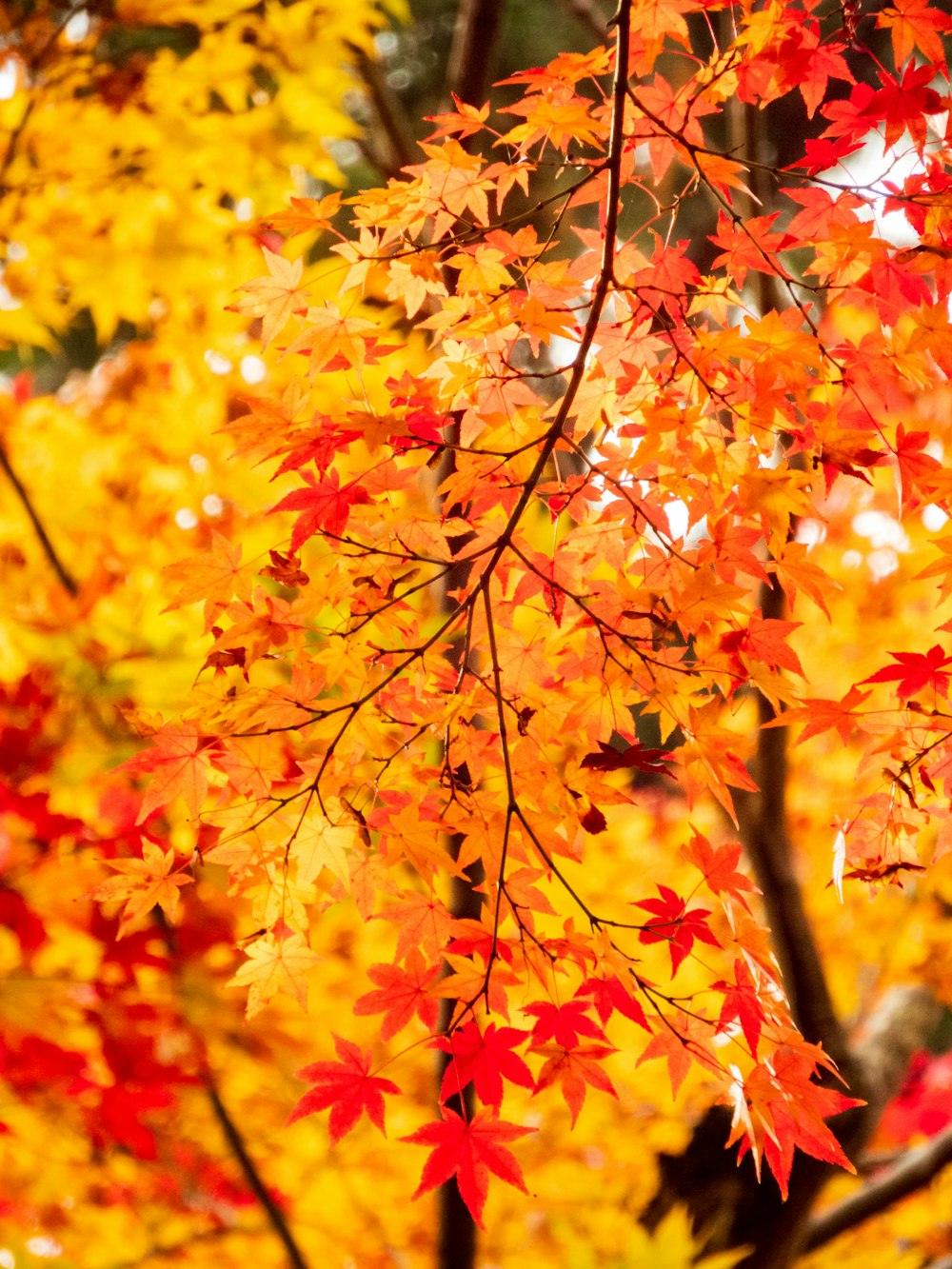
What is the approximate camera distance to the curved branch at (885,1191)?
229 cm

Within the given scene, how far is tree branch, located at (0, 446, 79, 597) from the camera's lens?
2.07 meters

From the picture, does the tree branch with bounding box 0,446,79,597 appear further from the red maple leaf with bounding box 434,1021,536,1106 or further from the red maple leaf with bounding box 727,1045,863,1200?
the red maple leaf with bounding box 727,1045,863,1200

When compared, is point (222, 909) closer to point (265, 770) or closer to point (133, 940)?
point (133, 940)

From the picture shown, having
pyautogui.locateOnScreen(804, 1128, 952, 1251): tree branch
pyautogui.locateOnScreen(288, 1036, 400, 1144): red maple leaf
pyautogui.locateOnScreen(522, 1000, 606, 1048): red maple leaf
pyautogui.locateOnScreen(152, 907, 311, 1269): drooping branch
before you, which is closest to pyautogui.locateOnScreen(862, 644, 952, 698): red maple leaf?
pyautogui.locateOnScreen(522, 1000, 606, 1048): red maple leaf

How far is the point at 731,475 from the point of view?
125 centimetres

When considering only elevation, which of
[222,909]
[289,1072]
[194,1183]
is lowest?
[194,1183]

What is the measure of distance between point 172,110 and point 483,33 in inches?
28.4

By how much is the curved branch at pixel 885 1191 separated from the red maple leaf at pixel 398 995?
1.73 metres

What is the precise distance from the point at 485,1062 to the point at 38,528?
5.08ft

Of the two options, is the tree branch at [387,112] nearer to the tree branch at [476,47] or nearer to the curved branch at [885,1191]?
the tree branch at [476,47]

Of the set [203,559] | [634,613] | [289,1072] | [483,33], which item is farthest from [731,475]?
[289,1072]

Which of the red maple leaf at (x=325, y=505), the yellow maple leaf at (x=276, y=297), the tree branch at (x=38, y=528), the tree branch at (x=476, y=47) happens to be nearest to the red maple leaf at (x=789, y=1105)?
the red maple leaf at (x=325, y=505)

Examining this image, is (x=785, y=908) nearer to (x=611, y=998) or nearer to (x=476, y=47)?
(x=611, y=998)

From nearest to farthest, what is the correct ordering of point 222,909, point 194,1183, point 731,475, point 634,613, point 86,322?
point 634,613 → point 731,475 → point 222,909 → point 194,1183 → point 86,322
